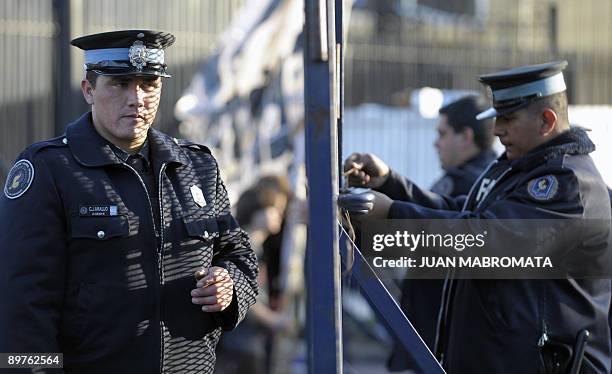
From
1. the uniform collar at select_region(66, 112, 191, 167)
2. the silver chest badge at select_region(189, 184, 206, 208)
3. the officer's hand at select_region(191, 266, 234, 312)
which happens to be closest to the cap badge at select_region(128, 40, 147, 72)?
the uniform collar at select_region(66, 112, 191, 167)

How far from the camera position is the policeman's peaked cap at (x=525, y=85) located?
4.47m

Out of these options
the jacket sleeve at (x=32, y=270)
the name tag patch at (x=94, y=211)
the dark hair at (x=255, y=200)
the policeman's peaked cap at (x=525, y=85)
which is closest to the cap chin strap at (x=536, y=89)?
the policeman's peaked cap at (x=525, y=85)

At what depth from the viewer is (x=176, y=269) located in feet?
11.3

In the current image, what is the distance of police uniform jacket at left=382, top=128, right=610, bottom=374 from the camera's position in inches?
163

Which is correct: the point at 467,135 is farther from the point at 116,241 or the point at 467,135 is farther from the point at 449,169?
the point at 116,241

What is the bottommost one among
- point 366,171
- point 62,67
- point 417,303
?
point 417,303

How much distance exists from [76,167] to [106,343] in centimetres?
50

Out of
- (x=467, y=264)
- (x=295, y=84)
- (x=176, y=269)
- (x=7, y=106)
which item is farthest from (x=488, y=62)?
(x=176, y=269)

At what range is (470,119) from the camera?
6012 mm

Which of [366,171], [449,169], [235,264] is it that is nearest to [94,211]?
[235,264]

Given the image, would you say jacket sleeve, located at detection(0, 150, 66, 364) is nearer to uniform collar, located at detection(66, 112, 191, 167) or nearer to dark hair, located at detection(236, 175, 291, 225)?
uniform collar, located at detection(66, 112, 191, 167)

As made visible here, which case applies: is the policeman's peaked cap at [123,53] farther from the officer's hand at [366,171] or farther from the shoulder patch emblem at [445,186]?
the shoulder patch emblem at [445,186]

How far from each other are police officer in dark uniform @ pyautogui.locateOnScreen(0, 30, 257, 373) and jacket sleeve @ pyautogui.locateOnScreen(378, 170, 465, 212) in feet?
4.07

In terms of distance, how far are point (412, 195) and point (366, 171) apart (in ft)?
0.93
